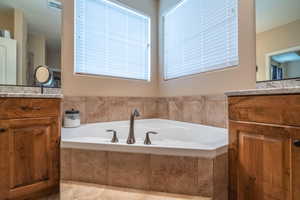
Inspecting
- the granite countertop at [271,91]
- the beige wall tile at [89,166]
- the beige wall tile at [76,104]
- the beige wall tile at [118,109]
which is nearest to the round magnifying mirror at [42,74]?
the beige wall tile at [76,104]

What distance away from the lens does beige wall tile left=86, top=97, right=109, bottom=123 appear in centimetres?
208

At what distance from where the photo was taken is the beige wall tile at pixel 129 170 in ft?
3.94

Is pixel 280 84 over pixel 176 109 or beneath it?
over

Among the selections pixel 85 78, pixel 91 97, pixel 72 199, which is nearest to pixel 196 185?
pixel 72 199

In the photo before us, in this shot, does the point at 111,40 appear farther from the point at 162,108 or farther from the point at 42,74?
the point at 162,108

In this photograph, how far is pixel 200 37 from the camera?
6.86 ft

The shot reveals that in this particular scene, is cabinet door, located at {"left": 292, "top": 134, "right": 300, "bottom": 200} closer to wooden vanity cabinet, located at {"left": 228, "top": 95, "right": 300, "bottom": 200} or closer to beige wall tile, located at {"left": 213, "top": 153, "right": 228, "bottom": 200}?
wooden vanity cabinet, located at {"left": 228, "top": 95, "right": 300, "bottom": 200}

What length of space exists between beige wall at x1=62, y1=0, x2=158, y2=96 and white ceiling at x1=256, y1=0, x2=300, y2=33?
1625mm

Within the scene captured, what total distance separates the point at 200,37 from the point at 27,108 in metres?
2.06

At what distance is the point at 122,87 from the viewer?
2.41 m

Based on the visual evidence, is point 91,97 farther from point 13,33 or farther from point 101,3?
point 101,3

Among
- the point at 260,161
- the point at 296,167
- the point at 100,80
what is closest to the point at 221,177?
the point at 260,161

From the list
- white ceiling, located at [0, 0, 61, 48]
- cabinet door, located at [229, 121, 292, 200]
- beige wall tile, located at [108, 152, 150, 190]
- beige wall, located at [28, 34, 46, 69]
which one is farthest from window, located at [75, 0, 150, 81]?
cabinet door, located at [229, 121, 292, 200]

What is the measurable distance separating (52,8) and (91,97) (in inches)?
44.6
